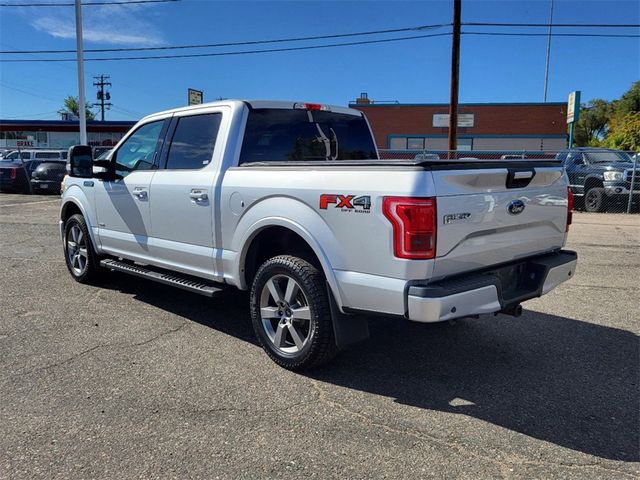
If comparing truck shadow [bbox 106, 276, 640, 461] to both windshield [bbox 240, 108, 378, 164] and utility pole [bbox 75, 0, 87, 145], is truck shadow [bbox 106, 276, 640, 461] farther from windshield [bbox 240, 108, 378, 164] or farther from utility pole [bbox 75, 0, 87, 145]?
utility pole [bbox 75, 0, 87, 145]

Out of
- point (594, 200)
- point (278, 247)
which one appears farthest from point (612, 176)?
point (278, 247)

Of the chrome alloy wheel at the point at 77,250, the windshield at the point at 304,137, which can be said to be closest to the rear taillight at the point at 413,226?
the windshield at the point at 304,137

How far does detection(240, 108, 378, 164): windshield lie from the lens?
4.64 m

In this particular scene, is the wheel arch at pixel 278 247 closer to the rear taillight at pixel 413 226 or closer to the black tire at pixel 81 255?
the rear taillight at pixel 413 226

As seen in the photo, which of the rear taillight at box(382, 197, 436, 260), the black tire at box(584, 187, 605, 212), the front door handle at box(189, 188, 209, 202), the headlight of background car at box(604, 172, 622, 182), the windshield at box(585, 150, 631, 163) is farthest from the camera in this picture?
the windshield at box(585, 150, 631, 163)

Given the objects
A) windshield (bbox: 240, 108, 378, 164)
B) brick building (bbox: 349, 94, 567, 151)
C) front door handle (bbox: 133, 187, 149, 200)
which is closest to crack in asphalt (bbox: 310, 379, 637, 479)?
windshield (bbox: 240, 108, 378, 164)

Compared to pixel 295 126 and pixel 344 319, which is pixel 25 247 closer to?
→ pixel 295 126

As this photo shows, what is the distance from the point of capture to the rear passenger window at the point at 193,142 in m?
4.69

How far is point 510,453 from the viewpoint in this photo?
295 cm

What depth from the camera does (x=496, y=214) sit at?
3578 mm

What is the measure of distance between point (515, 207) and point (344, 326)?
56.3 inches

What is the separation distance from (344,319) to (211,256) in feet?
4.72

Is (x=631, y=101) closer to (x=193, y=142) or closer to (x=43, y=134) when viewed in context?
(x=193, y=142)

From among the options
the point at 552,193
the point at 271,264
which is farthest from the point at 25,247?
the point at 552,193
